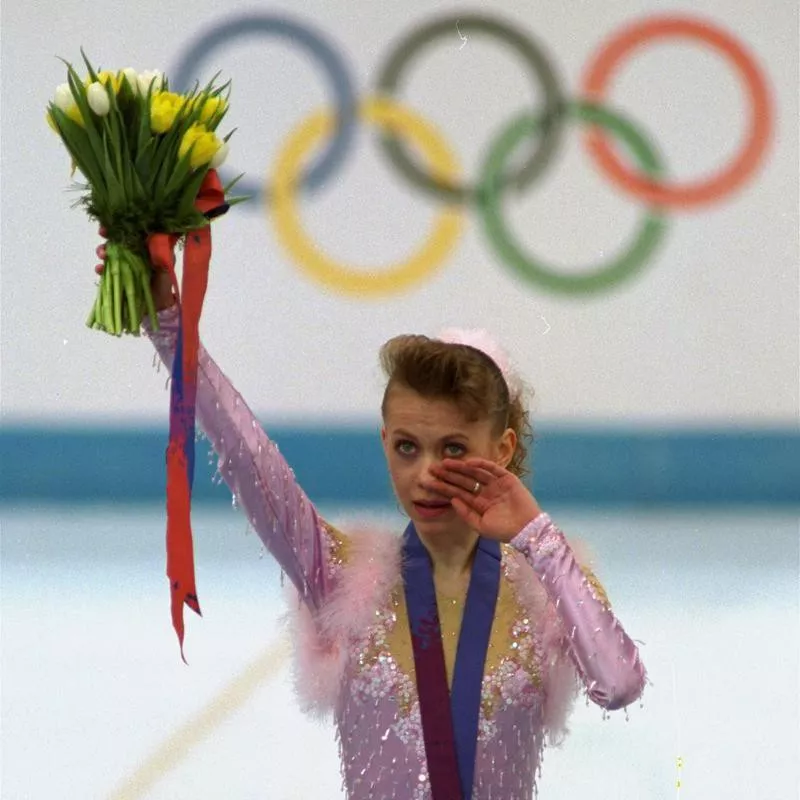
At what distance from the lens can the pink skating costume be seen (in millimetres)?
1894

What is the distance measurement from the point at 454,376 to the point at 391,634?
0.35 m

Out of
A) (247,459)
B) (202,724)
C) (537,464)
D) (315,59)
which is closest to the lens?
(247,459)

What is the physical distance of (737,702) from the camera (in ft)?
12.9

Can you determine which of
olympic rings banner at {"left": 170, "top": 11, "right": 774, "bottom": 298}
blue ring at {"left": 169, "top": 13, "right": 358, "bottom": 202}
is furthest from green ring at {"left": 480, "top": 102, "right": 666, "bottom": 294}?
blue ring at {"left": 169, "top": 13, "right": 358, "bottom": 202}


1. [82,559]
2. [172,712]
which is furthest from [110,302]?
[82,559]

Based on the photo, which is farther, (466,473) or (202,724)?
(202,724)

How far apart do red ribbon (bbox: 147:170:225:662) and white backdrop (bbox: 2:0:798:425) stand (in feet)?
15.2

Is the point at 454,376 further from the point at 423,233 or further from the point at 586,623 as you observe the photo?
the point at 423,233

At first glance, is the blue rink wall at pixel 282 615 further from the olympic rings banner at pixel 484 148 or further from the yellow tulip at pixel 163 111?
the olympic rings banner at pixel 484 148

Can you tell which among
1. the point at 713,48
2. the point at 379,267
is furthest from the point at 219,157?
the point at 713,48

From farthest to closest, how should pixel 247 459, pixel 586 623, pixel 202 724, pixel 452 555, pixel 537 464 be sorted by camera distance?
pixel 537 464
pixel 202 724
pixel 452 555
pixel 247 459
pixel 586 623

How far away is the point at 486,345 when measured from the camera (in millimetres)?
2090

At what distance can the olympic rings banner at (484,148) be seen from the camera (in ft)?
21.7

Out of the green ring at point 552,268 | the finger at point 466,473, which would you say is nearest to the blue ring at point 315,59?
the green ring at point 552,268
